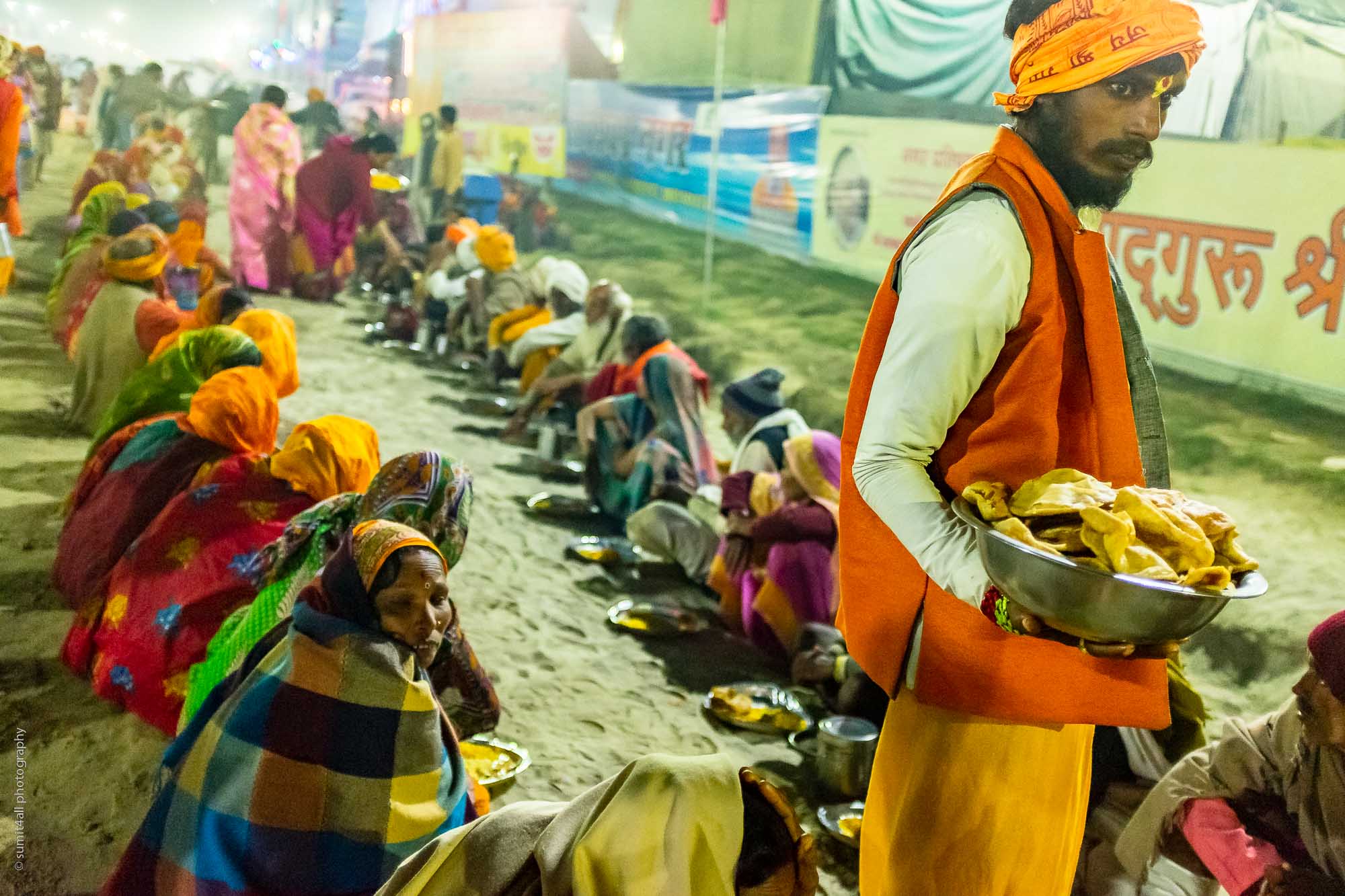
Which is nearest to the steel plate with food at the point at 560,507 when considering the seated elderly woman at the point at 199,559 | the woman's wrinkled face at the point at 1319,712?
the seated elderly woman at the point at 199,559

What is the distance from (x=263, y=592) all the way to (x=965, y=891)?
86.5 inches

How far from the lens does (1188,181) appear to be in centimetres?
416

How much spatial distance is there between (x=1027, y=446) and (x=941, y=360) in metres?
0.19

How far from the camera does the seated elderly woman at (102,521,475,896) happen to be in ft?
7.85

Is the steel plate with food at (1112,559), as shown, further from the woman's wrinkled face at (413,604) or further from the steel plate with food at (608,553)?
the steel plate with food at (608,553)

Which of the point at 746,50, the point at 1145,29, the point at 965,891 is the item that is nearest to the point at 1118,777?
the point at 965,891

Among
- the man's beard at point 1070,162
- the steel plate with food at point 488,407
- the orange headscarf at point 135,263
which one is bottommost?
the steel plate with food at point 488,407

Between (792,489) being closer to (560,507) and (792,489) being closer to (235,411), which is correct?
(560,507)

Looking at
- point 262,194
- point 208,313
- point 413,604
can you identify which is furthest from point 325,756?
point 262,194

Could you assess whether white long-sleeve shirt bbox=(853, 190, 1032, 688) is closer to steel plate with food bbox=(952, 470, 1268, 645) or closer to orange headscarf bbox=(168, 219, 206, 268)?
steel plate with food bbox=(952, 470, 1268, 645)

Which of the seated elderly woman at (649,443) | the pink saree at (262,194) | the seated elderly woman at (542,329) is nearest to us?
the seated elderly woman at (649,443)

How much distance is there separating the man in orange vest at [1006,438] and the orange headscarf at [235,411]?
2836 millimetres

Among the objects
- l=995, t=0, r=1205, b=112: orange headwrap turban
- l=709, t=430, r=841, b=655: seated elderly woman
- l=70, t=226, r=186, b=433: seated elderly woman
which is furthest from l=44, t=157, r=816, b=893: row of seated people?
l=709, t=430, r=841, b=655: seated elderly woman

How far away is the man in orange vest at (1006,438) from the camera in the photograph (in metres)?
1.51
